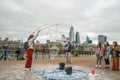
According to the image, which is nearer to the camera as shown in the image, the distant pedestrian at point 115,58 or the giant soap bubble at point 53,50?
the distant pedestrian at point 115,58

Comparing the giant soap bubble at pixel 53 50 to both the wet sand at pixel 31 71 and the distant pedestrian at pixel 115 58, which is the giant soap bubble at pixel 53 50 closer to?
the wet sand at pixel 31 71

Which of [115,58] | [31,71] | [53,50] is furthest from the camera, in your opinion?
[53,50]

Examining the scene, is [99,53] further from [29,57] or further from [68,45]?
[29,57]

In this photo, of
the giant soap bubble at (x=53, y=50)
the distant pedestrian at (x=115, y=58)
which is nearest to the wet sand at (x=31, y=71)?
the distant pedestrian at (x=115, y=58)

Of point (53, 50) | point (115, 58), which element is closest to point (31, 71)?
point (115, 58)

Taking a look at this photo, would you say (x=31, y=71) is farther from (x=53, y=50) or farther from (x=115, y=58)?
(x=53, y=50)

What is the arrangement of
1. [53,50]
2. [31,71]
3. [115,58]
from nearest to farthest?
[31,71]
[115,58]
[53,50]

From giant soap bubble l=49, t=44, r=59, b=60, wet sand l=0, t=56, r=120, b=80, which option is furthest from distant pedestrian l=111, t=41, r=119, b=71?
giant soap bubble l=49, t=44, r=59, b=60

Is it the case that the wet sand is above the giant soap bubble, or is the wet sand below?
below

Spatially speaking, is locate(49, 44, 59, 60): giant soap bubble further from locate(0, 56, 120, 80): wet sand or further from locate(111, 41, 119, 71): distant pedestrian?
locate(111, 41, 119, 71): distant pedestrian

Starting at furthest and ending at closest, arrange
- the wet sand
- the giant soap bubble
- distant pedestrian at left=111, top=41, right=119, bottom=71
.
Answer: the giant soap bubble, distant pedestrian at left=111, top=41, right=119, bottom=71, the wet sand

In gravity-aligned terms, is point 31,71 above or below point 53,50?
below

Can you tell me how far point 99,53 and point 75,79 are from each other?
22.5ft

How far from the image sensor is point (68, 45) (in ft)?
62.8
